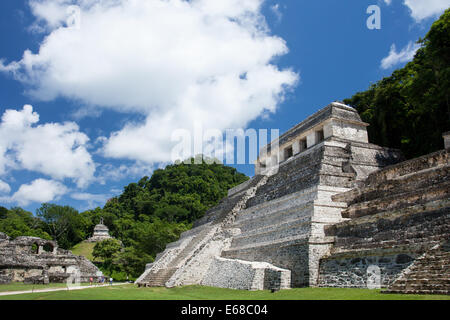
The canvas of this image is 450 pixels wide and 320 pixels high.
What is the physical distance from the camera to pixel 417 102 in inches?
692

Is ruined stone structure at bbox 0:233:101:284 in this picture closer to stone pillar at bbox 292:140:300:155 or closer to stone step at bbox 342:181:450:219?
stone pillar at bbox 292:140:300:155

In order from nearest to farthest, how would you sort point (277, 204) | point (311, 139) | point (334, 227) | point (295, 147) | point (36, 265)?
point (334, 227) < point (277, 204) < point (311, 139) < point (295, 147) < point (36, 265)

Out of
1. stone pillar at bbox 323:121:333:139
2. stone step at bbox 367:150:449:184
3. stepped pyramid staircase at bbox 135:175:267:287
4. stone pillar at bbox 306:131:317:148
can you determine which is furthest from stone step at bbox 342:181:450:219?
stone pillar at bbox 306:131:317:148

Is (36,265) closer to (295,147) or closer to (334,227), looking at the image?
(295,147)

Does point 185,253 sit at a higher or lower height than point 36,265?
higher

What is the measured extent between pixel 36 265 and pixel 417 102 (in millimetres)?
23999

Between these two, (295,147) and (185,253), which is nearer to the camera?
(185,253)

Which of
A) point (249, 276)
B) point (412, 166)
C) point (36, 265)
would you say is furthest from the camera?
point (36, 265)

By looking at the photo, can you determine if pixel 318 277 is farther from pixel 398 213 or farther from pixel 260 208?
pixel 260 208

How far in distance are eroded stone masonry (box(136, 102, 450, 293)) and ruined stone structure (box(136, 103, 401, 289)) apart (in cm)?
4

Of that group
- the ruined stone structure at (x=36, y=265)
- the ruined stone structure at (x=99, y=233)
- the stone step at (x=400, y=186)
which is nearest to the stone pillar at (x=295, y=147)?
the stone step at (x=400, y=186)

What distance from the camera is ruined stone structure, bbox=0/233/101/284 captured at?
22516mm

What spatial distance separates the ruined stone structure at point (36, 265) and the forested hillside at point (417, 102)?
65.3 feet

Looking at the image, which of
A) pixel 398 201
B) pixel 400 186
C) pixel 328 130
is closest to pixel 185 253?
pixel 328 130
